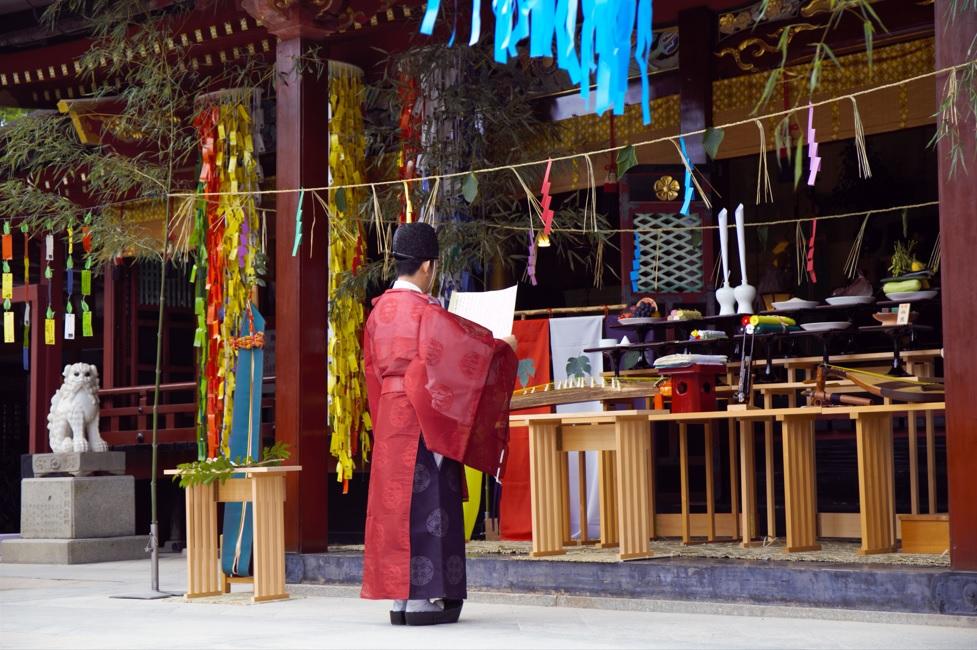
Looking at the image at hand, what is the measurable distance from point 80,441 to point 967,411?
305 inches

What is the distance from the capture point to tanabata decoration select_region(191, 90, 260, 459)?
8461 mm

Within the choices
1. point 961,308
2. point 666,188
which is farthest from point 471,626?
point 666,188

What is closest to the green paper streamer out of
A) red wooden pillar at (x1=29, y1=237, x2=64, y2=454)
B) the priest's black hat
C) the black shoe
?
the priest's black hat

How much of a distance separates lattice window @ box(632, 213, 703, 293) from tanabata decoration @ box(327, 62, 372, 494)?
1853mm

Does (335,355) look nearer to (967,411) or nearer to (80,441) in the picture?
(80,441)

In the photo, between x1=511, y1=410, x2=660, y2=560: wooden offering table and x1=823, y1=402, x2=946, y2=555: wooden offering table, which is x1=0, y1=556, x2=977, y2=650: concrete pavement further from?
x1=823, y1=402, x2=946, y2=555: wooden offering table

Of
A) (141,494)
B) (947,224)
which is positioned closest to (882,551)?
(947,224)

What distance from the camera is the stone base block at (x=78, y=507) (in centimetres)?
1038

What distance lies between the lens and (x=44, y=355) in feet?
39.1

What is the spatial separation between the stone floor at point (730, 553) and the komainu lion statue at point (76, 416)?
4108 millimetres

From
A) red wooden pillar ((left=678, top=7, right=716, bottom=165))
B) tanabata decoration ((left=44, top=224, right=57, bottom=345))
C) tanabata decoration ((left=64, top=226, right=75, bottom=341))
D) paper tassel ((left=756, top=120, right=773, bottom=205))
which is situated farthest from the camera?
tanabata decoration ((left=44, top=224, right=57, bottom=345))

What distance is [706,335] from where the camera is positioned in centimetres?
754

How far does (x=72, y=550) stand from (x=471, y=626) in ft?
19.4

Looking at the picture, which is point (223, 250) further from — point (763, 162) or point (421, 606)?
point (421, 606)
